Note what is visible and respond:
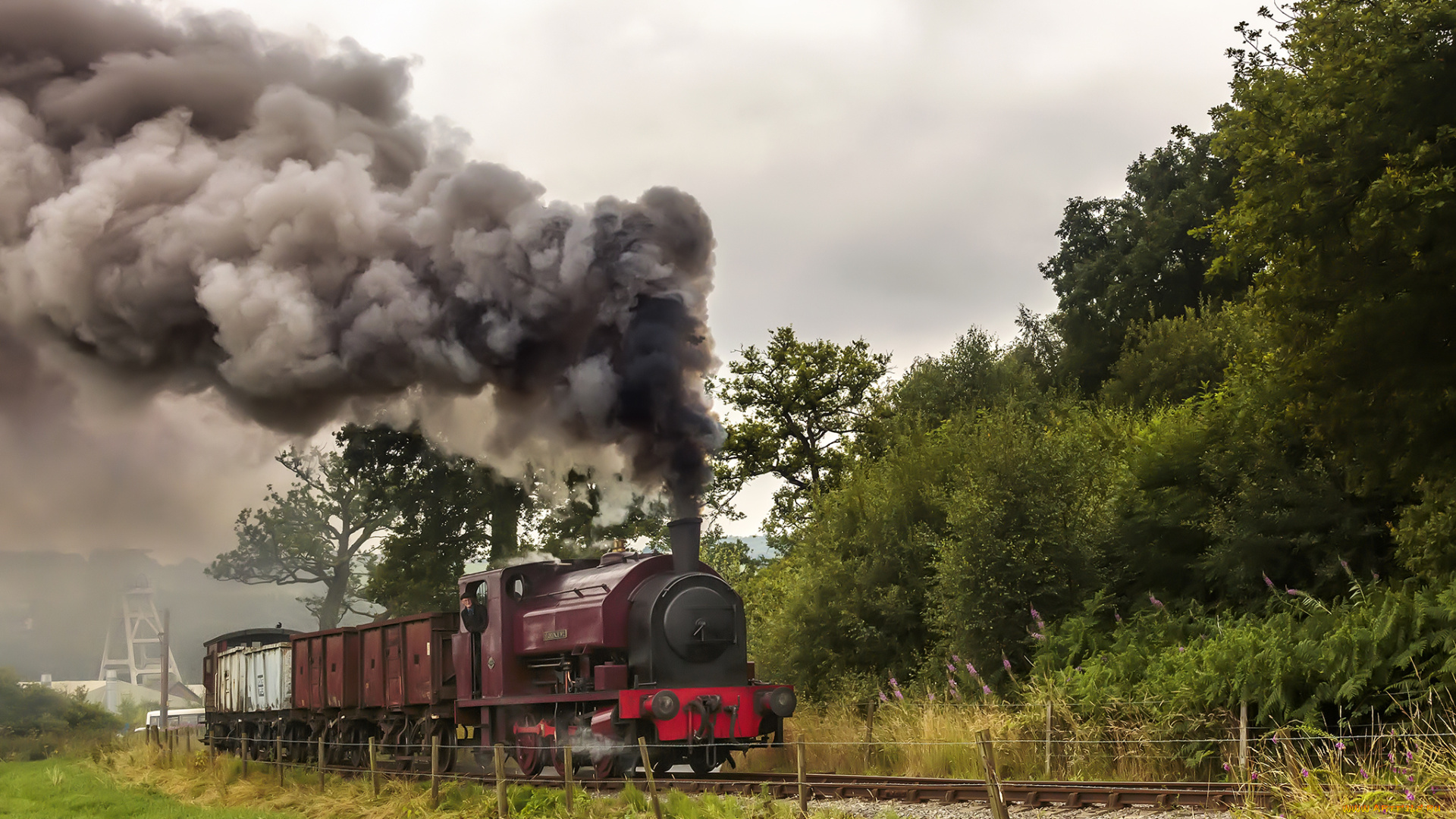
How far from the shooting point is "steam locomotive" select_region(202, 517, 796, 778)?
1580cm

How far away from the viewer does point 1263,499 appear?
61.9 feet

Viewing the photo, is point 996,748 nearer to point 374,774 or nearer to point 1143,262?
point 374,774

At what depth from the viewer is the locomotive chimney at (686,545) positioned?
1689 centimetres

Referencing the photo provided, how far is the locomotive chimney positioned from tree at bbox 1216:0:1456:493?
29.9ft

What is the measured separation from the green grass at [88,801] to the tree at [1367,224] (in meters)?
16.0

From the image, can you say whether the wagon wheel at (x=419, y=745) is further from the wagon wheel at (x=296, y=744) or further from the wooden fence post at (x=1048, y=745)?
the wooden fence post at (x=1048, y=745)

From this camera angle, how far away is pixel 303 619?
11662 cm

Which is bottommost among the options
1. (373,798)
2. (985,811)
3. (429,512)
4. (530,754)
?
(373,798)

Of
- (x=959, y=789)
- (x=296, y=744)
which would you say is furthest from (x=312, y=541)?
(x=959, y=789)

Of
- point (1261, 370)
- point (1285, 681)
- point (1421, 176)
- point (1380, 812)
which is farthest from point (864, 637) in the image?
point (1380, 812)

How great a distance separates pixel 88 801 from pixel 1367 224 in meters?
22.6

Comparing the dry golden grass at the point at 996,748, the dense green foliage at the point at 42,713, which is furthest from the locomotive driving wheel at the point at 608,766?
the dense green foliage at the point at 42,713

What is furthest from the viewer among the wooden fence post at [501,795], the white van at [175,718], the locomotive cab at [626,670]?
the white van at [175,718]

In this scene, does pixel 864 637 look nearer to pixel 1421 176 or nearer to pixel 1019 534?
pixel 1019 534
